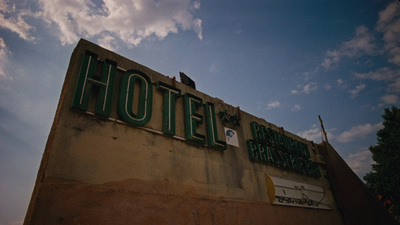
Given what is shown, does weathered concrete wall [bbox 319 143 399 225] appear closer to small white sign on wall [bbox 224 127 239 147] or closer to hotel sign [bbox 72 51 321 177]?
hotel sign [bbox 72 51 321 177]

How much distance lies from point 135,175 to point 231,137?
4284mm

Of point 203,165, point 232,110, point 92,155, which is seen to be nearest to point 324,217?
point 232,110

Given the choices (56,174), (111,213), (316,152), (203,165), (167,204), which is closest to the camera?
(56,174)

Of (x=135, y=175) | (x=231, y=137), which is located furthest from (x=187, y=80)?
(x=135, y=175)

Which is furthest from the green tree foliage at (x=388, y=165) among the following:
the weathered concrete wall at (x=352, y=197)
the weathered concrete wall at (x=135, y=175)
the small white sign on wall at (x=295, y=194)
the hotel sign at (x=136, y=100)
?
the hotel sign at (x=136, y=100)

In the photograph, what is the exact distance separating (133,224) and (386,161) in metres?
19.0

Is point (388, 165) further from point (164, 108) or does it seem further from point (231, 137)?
point (164, 108)

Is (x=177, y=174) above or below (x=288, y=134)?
below

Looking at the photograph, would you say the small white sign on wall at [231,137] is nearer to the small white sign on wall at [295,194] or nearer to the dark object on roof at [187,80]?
the small white sign on wall at [295,194]

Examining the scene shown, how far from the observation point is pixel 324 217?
1023cm

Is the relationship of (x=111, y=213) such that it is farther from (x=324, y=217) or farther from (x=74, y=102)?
(x=324, y=217)

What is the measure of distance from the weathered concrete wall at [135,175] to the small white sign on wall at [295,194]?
352 millimetres

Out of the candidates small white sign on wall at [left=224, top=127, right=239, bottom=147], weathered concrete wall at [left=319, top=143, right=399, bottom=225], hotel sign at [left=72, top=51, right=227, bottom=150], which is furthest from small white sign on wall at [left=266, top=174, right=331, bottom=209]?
hotel sign at [left=72, top=51, right=227, bottom=150]

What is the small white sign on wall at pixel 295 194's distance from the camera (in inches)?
327
